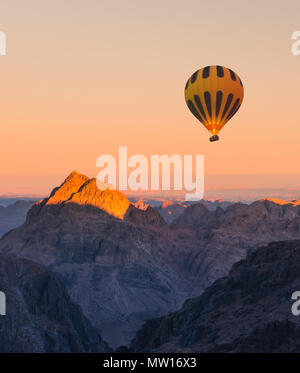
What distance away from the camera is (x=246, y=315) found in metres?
166

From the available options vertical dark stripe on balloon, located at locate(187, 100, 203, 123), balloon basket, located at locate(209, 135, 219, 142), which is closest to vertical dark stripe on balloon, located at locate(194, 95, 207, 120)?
vertical dark stripe on balloon, located at locate(187, 100, 203, 123)

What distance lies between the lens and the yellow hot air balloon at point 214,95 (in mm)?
159375

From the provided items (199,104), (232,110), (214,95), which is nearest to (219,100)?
(214,95)

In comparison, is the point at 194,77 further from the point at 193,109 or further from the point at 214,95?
the point at 214,95

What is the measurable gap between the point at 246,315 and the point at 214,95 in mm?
50745

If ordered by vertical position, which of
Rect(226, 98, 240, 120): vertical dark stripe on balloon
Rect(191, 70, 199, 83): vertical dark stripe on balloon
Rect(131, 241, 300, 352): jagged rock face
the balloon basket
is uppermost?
Rect(191, 70, 199, 83): vertical dark stripe on balloon

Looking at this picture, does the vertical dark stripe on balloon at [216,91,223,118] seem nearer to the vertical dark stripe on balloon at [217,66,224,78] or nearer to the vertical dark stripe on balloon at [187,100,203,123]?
the vertical dark stripe on balloon at [217,66,224,78]

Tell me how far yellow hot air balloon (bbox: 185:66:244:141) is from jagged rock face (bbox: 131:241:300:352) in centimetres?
4161

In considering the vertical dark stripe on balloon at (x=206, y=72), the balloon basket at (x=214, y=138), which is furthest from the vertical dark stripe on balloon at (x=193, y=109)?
the balloon basket at (x=214, y=138)

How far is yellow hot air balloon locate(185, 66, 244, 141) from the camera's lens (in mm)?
159375

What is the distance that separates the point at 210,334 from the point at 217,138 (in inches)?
1731
